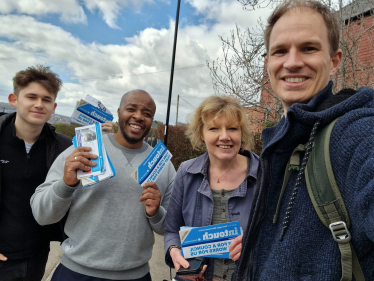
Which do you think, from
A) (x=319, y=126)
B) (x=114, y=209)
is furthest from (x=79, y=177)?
(x=319, y=126)

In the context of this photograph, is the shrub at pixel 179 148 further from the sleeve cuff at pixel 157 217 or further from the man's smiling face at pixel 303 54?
the man's smiling face at pixel 303 54

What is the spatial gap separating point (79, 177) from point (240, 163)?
121 cm

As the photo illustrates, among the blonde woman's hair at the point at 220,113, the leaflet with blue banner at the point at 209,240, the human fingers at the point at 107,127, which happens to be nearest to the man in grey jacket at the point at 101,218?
the leaflet with blue banner at the point at 209,240

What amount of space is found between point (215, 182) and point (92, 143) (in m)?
0.95

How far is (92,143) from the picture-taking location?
1.71 m

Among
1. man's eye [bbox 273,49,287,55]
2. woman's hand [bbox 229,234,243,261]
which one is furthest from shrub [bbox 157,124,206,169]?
man's eye [bbox 273,49,287,55]

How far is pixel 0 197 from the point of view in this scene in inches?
79.3

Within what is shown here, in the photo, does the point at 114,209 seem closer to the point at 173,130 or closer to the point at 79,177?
the point at 79,177

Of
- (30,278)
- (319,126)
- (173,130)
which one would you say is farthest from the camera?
(173,130)

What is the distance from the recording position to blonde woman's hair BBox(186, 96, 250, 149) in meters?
1.92

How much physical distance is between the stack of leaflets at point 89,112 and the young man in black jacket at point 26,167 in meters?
0.26

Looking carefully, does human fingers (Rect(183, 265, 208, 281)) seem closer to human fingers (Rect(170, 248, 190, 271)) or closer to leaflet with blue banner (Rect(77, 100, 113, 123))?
human fingers (Rect(170, 248, 190, 271))

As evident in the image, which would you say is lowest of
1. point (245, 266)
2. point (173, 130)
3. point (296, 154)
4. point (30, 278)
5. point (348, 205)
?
point (30, 278)

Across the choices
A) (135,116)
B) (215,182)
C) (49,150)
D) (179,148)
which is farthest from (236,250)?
(179,148)
